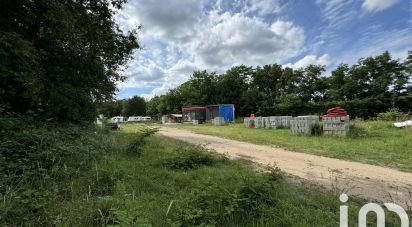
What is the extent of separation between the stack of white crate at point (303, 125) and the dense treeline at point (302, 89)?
2417 cm

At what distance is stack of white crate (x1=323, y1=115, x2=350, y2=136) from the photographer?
45.5 feet

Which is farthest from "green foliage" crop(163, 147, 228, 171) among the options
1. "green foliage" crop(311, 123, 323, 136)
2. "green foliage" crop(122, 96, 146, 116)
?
"green foliage" crop(122, 96, 146, 116)

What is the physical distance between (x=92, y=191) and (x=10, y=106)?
5.31 metres

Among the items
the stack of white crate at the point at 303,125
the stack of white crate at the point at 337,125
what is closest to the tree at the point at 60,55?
the stack of white crate at the point at 303,125

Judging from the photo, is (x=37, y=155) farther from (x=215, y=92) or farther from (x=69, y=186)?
(x=215, y=92)

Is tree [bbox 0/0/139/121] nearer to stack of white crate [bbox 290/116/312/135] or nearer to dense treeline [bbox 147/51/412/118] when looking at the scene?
stack of white crate [bbox 290/116/312/135]

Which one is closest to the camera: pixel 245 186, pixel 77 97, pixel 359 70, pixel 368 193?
pixel 245 186

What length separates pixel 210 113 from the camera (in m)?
41.4

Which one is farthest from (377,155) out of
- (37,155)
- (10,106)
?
(10,106)

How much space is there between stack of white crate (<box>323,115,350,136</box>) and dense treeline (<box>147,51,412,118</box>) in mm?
25014

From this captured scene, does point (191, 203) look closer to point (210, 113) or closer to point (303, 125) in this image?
point (303, 125)

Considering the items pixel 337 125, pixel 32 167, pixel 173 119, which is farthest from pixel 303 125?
pixel 173 119

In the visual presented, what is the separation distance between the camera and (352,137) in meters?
13.5

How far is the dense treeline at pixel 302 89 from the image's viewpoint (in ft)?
126
